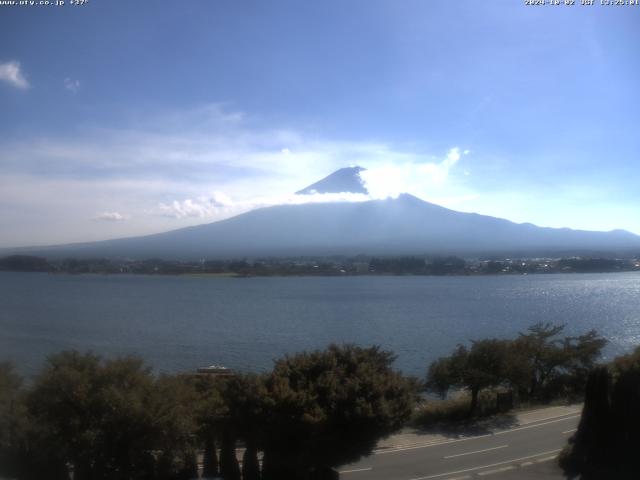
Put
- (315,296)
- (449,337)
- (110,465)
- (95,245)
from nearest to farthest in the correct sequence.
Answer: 1. (110,465)
2. (449,337)
3. (315,296)
4. (95,245)

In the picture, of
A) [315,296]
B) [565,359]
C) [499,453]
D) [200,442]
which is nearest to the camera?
[200,442]

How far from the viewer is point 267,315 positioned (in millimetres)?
25891

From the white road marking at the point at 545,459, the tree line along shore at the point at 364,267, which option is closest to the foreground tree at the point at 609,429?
the white road marking at the point at 545,459

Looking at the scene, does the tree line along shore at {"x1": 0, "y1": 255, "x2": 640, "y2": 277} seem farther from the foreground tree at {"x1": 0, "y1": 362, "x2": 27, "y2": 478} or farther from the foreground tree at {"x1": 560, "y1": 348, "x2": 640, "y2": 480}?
the foreground tree at {"x1": 560, "y1": 348, "x2": 640, "y2": 480}

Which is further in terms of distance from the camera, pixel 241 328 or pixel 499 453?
pixel 241 328

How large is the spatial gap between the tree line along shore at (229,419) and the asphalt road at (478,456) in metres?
0.64

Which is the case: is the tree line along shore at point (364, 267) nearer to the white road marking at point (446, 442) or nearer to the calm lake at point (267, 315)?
the calm lake at point (267, 315)

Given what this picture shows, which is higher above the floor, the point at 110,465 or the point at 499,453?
the point at 110,465

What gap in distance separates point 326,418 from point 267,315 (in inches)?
789

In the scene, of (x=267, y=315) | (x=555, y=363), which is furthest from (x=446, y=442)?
(x=267, y=315)

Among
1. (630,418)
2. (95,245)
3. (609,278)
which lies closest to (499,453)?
(630,418)

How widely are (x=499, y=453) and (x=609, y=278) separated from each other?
4261cm

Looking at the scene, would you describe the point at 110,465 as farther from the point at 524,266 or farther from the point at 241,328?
the point at 524,266

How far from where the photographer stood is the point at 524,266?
5053 cm
